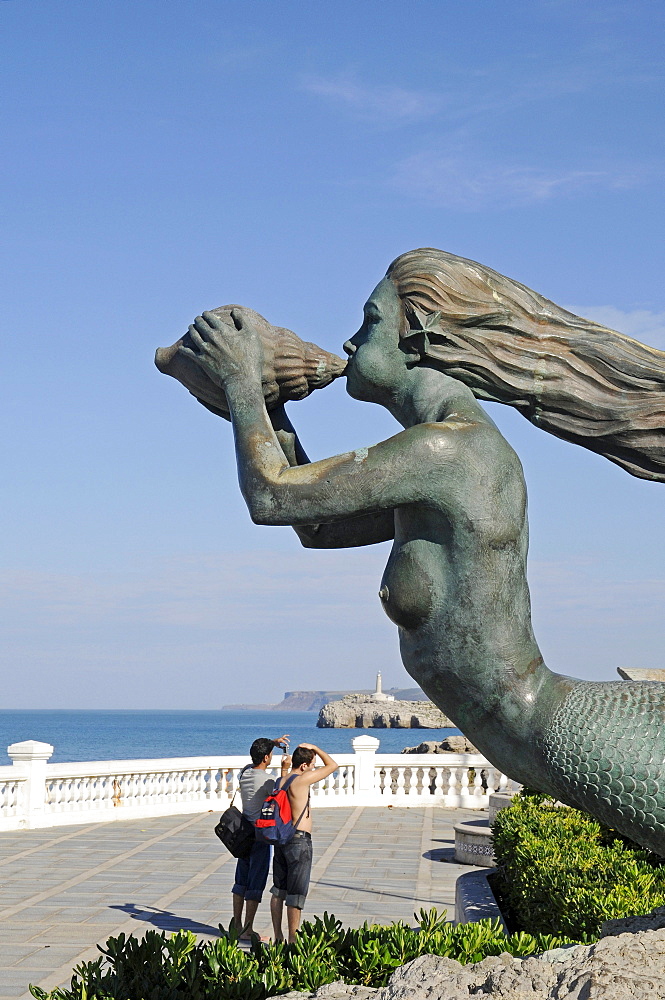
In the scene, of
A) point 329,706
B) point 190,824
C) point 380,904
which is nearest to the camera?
point 380,904

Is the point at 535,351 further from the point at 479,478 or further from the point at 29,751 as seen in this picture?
the point at 29,751

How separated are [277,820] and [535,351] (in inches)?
218

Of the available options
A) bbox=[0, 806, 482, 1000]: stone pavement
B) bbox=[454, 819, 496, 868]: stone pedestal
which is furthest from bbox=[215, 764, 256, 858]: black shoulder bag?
bbox=[454, 819, 496, 868]: stone pedestal

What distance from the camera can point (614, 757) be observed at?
7.98 feet


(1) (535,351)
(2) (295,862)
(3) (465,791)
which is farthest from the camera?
(3) (465,791)

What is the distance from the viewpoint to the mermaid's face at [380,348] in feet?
9.34

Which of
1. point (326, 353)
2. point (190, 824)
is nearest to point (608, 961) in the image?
point (326, 353)

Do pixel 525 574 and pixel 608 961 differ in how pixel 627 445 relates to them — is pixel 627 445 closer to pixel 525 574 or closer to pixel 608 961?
pixel 525 574

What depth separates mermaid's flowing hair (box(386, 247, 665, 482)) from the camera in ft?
9.08

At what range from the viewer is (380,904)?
33.4 ft

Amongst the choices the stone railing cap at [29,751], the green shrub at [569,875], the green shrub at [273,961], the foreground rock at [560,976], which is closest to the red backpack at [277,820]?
the green shrub at [569,875]

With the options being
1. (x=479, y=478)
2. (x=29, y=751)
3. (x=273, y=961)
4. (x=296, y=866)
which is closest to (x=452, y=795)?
(x=29, y=751)

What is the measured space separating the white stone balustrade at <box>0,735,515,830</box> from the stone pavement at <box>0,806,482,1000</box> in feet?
1.47

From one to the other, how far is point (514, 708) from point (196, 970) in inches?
69.0
